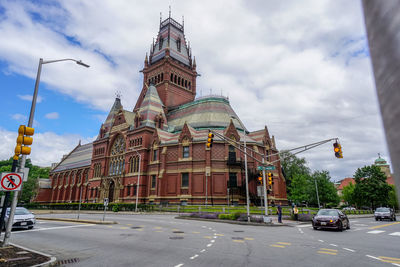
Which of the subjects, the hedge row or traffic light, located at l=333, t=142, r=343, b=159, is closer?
traffic light, located at l=333, t=142, r=343, b=159

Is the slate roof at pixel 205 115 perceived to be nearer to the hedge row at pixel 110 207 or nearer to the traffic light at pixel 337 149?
the hedge row at pixel 110 207

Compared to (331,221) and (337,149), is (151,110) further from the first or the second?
(331,221)

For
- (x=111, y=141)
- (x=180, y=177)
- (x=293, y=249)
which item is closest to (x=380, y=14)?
(x=293, y=249)

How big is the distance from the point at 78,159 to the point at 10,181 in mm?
74270

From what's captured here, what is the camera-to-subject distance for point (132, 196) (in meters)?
45.5

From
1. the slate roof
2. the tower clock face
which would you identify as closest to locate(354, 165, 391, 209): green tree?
the slate roof

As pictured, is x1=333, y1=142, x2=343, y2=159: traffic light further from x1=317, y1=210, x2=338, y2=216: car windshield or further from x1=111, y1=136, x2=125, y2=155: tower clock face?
x1=111, y1=136, x2=125, y2=155: tower clock face

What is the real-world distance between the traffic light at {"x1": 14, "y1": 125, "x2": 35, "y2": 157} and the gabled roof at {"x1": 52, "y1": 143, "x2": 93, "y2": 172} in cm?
6364

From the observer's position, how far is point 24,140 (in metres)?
10.2

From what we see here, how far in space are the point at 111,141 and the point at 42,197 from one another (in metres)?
39.3

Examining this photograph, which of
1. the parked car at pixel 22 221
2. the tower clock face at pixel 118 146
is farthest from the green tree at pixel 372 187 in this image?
the parked car at pixel 22 221

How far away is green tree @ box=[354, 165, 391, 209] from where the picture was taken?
2381 inches

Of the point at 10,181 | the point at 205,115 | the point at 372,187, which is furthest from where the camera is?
the point at 372,187

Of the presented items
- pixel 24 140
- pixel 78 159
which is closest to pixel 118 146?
pixel 78 159
